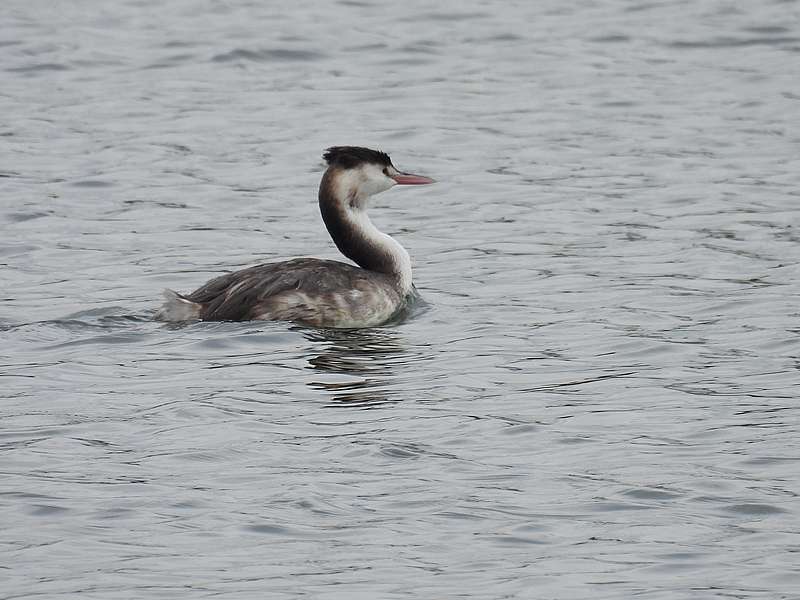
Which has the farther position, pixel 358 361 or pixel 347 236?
pixel 347 236

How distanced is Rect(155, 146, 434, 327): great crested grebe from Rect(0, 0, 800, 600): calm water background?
141 mm

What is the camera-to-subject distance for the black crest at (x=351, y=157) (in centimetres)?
1265

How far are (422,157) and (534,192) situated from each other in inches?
70.7

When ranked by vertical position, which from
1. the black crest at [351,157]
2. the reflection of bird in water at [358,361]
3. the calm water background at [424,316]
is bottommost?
the reflection of bird in water at [358,361]

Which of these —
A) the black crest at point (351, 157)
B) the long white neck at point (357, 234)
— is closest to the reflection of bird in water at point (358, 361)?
the long white neck at point (357, 234)

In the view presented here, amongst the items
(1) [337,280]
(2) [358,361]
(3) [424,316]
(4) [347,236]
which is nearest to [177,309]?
(1) [337,280]

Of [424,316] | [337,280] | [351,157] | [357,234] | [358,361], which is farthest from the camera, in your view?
[357,234]

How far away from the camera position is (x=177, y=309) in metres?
11.8

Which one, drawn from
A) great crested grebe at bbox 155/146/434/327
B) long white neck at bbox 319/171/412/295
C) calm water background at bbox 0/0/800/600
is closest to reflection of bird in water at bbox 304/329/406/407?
calm water background at bbox 0/0/800/600

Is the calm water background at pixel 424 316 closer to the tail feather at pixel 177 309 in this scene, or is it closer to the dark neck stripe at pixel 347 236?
the tail feather at pixel 177 309

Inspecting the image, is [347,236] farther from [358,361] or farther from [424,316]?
[358,361]

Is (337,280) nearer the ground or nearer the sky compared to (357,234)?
nearer the ground

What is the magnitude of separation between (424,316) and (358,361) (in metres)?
1.30

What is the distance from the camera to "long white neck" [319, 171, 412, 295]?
12742 mm
